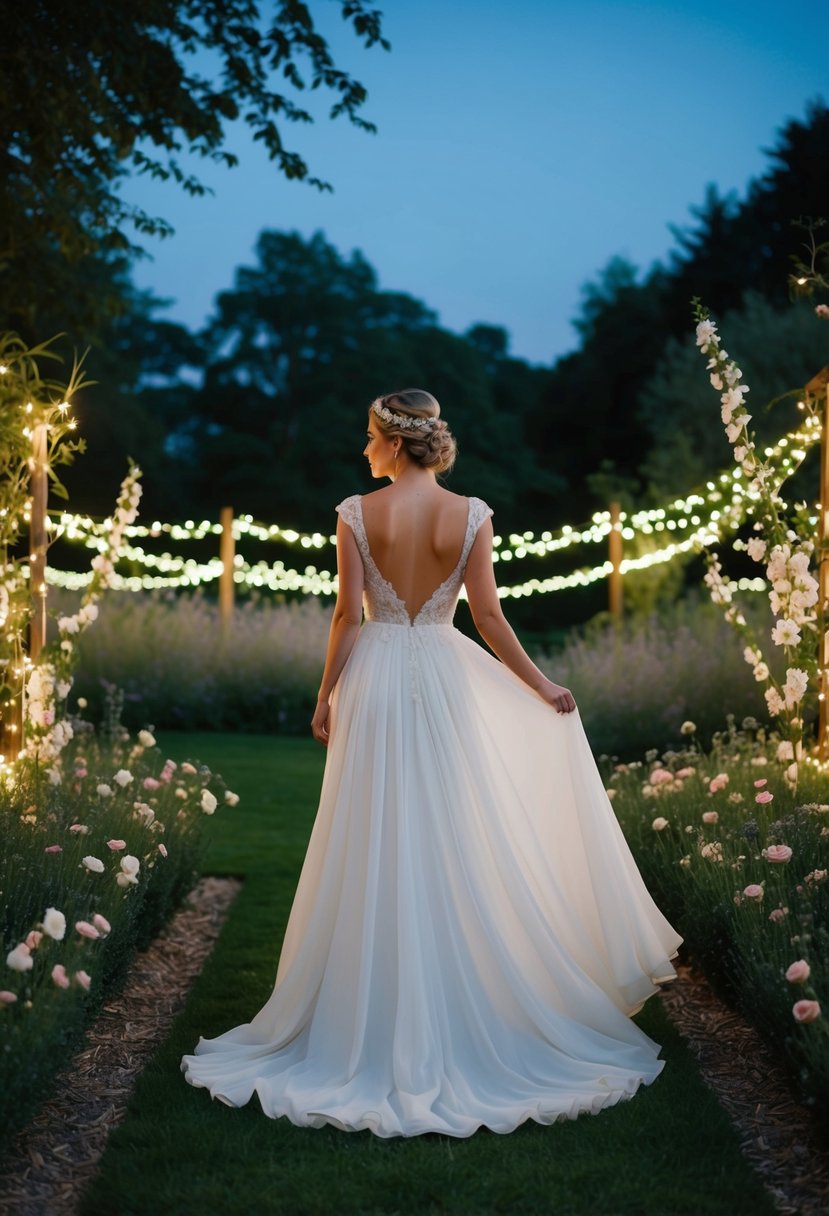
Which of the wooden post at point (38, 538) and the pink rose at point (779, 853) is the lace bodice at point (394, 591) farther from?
the wooden post at point (38, 538)

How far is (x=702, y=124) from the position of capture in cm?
3962

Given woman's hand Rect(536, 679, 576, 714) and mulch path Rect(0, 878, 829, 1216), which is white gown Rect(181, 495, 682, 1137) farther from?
mulch path Rect(0, 878, 829, 1216)

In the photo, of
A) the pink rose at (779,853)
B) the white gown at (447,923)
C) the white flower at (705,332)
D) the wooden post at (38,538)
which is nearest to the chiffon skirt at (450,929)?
the white gown at (447,923)

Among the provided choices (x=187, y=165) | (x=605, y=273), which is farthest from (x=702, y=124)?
(x=187, y=165)

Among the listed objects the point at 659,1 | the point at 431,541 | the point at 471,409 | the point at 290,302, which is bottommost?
the point at 431,541

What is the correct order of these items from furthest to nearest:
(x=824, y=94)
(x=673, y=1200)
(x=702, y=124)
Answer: (x=702, y=124), (x=824, y=94), (x=673, y=1200)

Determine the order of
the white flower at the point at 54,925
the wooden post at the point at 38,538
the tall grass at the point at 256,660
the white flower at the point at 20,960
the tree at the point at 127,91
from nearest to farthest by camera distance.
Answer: the white flower at the point at 20,960, the white flower at the point at 54,925, the wooden post at the point at 38,538, the tree at the point at 127,91, the tall grass at the point at 256,660

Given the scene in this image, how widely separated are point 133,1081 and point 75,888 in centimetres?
62

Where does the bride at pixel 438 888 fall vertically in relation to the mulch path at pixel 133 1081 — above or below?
above

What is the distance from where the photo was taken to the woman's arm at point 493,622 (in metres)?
4.03

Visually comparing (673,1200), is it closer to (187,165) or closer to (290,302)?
(290,302)

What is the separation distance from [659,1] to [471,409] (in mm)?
10301

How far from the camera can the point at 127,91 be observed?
409 inches

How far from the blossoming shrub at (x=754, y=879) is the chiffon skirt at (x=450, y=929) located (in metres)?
0.29
